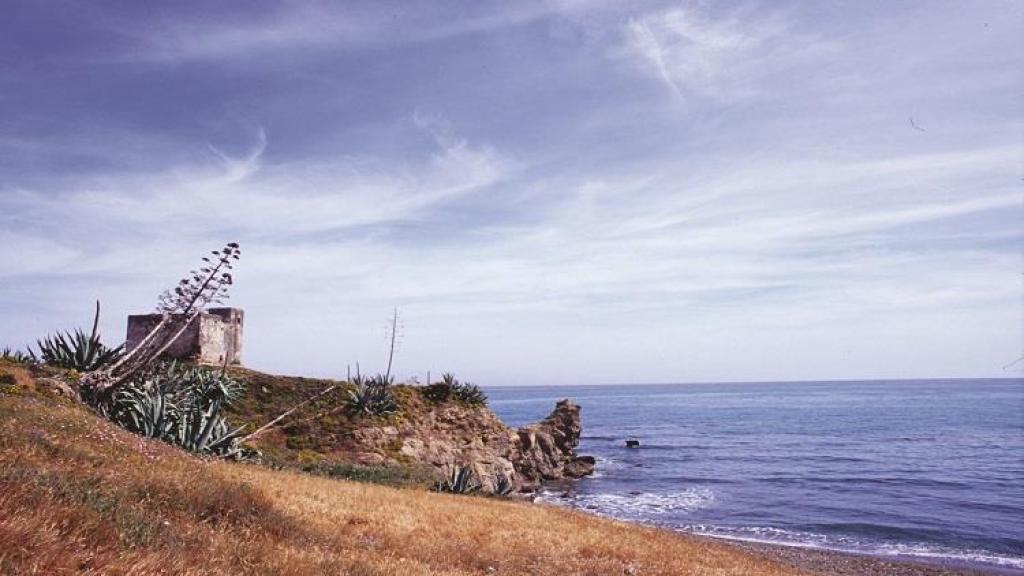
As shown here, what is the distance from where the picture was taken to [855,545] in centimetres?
2373

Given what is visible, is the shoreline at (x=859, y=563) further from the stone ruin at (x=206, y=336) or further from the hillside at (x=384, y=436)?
the stone ruin at (x=206, y=336)

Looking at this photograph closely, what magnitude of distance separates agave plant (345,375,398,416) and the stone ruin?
219 inches

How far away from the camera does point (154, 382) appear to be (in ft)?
63.3

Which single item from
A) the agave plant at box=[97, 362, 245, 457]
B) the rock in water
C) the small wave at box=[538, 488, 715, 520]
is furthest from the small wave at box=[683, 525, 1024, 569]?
the agave plant at box=[97, 362, 245, 457]

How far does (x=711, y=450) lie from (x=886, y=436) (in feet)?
73.8

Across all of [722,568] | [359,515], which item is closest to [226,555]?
[359,515]

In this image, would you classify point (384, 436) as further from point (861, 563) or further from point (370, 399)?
point (861, 563)

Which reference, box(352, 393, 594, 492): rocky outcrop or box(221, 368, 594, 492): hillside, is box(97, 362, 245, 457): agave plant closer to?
box(221, 368, 594, 492): hillside

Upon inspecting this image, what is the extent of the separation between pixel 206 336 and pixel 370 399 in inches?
325

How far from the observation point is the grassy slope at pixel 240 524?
562 cm

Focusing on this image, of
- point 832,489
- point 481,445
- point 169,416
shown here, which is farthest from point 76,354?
point 832,489

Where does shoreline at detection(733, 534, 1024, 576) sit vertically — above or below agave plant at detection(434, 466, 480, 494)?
below

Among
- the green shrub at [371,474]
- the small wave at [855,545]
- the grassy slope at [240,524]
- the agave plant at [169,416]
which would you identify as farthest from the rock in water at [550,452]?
the grassy slope at [240,524]

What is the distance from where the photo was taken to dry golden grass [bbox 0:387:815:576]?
561 centimetres
